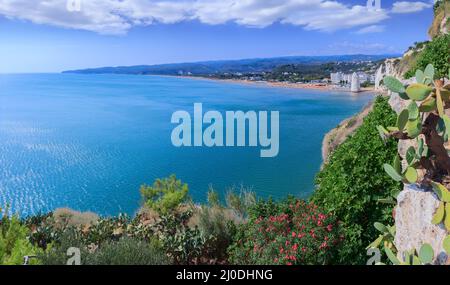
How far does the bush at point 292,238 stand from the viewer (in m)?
3.74

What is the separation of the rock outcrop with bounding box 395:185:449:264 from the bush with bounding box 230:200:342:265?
34.1 inches

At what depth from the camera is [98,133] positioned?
27.9 m

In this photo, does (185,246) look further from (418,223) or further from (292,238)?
(418,223)

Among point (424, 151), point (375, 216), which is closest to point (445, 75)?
point (375, 216)

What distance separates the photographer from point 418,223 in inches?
110

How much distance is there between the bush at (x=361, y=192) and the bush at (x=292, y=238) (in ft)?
0.49

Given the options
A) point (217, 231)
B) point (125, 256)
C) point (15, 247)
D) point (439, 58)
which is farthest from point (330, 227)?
point (15, 247)

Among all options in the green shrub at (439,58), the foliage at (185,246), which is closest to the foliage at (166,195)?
the foliage at (185,246)

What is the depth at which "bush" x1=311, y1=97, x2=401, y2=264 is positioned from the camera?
3947 mm

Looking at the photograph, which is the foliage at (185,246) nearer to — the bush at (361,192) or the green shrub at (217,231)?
the green shrub at (217,231)

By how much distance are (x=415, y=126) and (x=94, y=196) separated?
1458 cm

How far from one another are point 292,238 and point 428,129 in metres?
1.66

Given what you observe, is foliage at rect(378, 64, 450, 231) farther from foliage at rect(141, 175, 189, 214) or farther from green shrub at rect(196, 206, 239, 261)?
foliage at rect(141, 175, 189, 214)
